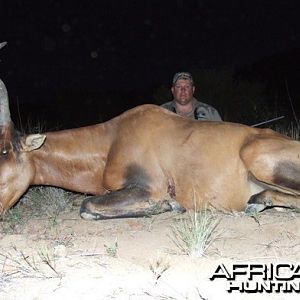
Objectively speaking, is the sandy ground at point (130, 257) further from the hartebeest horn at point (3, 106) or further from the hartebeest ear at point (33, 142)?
the hartebeest horn at point (3, 106)

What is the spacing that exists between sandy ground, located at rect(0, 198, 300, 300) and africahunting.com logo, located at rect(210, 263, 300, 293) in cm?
5

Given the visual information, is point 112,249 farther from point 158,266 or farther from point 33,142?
point 33,142

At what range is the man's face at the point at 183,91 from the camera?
7816 mm

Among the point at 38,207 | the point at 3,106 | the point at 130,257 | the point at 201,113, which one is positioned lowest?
the point at 38,207

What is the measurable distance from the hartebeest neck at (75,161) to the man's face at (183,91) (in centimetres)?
232

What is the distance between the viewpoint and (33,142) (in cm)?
538

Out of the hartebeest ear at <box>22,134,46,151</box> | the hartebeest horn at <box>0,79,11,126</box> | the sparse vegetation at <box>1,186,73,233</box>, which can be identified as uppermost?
the hartebeest horn at <box>0,79,11,126</box>

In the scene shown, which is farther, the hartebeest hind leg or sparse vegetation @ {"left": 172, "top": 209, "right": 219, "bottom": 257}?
the hartebeest hind leg

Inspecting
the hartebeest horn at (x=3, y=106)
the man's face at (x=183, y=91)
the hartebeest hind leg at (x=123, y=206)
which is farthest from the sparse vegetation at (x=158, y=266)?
the man's face at (x=183, y=91)

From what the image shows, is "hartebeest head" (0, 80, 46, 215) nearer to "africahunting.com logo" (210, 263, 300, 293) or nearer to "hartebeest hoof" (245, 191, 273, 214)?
"hartebeest hoof" (245, 191, 273, 214)

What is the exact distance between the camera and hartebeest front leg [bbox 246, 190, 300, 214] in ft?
17.2

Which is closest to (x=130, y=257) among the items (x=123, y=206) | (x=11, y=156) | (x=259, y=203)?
(x=123, y=206)

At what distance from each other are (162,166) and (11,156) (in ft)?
4.82

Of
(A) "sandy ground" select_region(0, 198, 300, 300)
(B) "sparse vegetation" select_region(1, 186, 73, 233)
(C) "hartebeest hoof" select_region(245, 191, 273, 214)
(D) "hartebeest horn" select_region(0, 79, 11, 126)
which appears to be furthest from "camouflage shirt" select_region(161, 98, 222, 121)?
(D) "hartebeest horn" select_region(0, 79, 11, 126)
